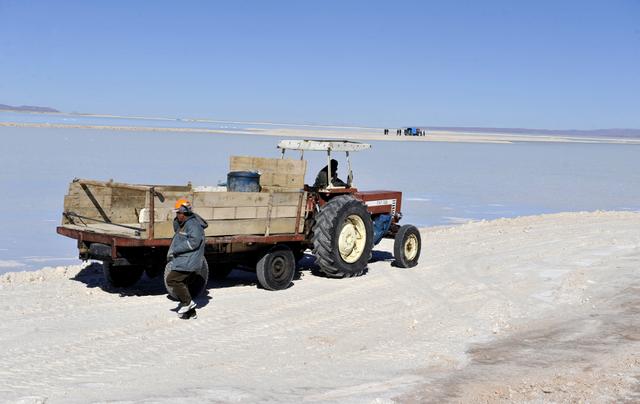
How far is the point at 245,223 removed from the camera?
9508 mm

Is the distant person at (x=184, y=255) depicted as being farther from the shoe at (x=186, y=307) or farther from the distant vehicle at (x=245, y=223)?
the distant vehicle at (x=245, y=223)

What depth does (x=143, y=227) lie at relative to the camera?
28.1ft

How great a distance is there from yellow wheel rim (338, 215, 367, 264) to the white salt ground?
342 millimetres

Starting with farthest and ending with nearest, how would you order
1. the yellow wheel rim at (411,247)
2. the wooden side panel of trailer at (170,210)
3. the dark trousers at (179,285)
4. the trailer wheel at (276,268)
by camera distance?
the yellow wheel rim at (411,247), the trailer wheel at (276,268), the wooden side panel of trailer at (170,210), the dark trousers at (179,285)

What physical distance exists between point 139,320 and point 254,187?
2.68 metres

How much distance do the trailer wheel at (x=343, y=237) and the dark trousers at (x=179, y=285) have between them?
251cm

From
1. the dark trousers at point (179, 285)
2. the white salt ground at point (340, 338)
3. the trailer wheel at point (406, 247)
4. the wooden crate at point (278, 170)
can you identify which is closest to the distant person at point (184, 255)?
the dark trousers at point (179, 285)

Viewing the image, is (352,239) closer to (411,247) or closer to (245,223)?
(411,247)

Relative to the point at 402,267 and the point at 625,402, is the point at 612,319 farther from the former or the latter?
the point at 402,267

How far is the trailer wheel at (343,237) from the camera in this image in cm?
1041

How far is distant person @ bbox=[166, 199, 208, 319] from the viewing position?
8.18 m

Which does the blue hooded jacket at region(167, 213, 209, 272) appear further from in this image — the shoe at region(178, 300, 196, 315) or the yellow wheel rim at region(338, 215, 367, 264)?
the yellow wheel rim at region(338, 215, 367, 264)

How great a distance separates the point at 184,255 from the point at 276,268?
196 cm

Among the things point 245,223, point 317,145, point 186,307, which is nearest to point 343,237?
point 317,145
